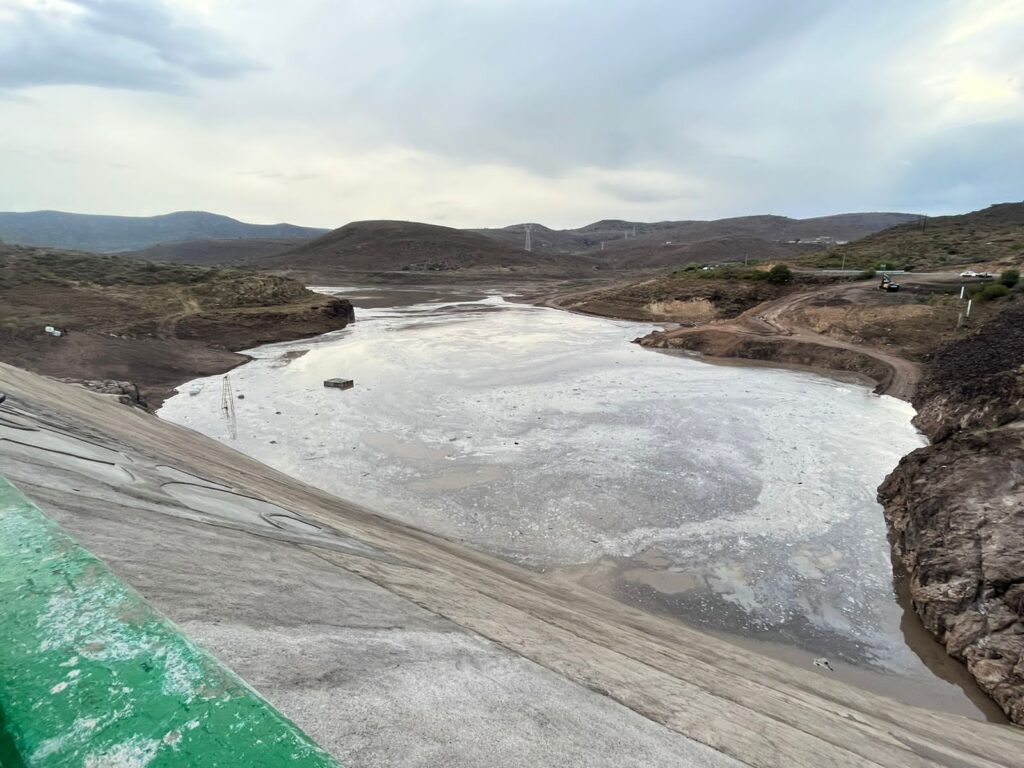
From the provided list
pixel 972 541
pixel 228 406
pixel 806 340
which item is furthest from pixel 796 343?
pixel 228 406

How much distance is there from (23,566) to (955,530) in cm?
1329

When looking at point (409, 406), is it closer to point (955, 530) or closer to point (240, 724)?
point (955, 530)

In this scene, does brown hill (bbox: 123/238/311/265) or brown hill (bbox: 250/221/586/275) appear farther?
brown hill (bbox: 123/238/311/265)

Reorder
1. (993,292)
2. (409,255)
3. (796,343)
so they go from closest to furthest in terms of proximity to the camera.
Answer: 1. (993,292)
2. (796,343)
3. (409,255)

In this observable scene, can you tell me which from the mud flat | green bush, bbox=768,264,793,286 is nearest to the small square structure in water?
the mud flat

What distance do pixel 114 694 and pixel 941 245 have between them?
80383 millimetres

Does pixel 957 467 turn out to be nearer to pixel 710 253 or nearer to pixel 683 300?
pixel 683 300

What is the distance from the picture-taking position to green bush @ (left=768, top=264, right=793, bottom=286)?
49.6m

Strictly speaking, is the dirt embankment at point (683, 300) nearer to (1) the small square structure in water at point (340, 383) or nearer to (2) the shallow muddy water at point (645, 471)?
(2) the shallow muddy water at point (645, 471)

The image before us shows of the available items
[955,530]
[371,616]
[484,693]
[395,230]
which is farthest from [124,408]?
[395,230]

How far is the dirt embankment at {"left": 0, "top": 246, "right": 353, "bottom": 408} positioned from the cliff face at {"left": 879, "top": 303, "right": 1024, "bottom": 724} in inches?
957

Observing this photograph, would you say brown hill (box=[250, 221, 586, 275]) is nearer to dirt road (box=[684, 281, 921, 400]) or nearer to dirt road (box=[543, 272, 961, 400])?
dirt road (box=[684, 281, 921, 400])

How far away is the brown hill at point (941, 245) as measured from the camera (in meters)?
52.0

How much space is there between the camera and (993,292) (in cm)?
3216
